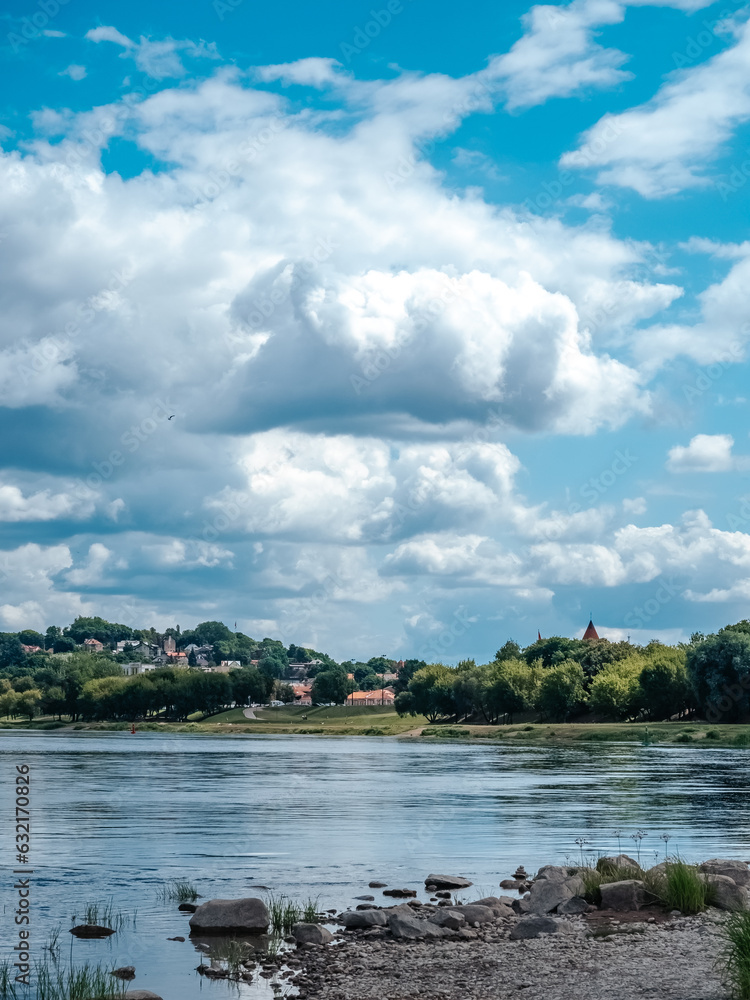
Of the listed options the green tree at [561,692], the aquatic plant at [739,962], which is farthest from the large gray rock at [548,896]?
the green tree at [561,692]

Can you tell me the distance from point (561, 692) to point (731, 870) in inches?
5523

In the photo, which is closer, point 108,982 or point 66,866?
point 108,982

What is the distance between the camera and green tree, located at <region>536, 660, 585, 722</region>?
163 m

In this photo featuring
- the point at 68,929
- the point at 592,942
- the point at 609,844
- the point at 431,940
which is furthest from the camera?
the point at 609,844

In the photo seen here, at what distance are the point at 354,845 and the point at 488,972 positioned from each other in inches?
787

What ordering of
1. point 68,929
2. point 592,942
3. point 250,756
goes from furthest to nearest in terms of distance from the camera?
1. point 250,756
2. point 68,929
3. point 592,942

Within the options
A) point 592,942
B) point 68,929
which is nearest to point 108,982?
point 68,929

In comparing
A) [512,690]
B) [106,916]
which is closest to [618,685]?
[512,690]

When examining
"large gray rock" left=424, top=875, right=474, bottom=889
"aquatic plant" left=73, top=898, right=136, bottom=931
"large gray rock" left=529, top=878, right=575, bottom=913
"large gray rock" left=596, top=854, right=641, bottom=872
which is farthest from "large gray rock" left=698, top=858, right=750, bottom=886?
"aquatic plant" left=73, top=898, right=136, bottom=931

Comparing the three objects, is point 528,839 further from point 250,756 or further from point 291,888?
point 250,756

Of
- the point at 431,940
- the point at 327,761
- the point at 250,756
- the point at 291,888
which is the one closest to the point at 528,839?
the point at 291,888

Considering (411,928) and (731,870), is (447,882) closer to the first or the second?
(411,928)

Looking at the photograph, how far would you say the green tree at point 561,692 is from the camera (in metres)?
163

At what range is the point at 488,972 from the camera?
18.6 metres
